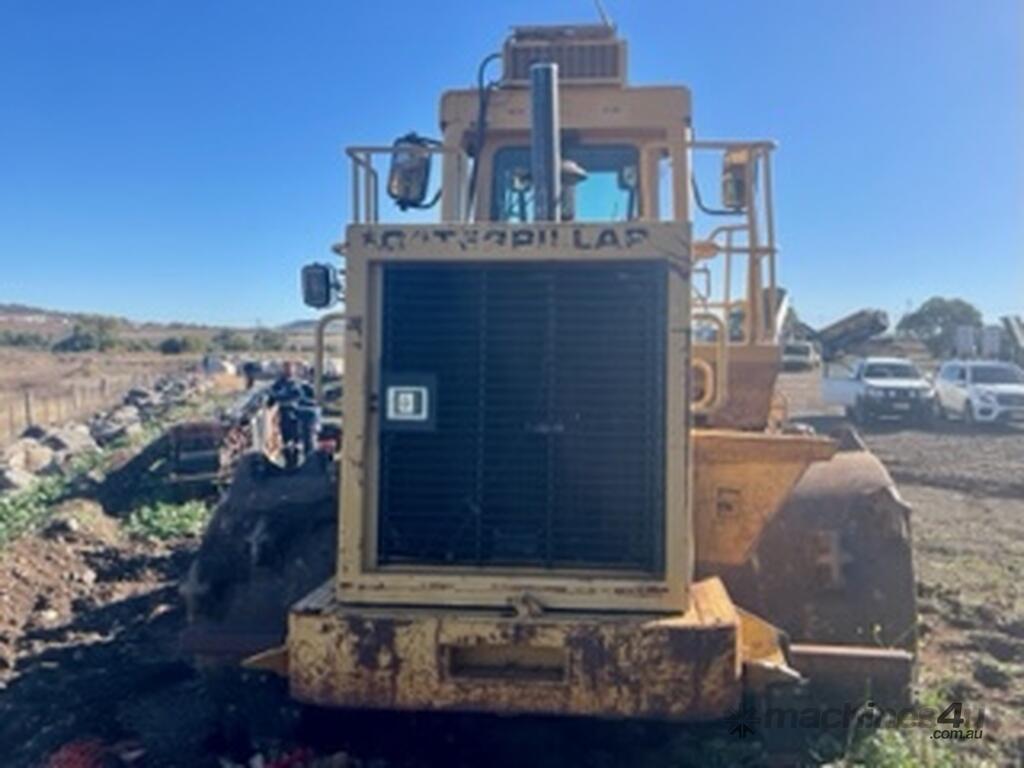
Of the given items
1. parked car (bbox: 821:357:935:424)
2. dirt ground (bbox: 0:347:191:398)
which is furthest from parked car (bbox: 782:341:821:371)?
dirt ground (bbox: 0:347:191:398)

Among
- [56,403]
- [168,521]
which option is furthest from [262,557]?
[56,403]

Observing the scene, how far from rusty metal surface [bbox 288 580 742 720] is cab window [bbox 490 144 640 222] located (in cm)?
259

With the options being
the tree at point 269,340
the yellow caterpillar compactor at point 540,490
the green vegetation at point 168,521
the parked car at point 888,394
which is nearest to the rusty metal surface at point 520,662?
the yellow caterpillar compactor at point 540,490

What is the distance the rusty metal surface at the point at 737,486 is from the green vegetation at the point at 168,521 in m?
7.77

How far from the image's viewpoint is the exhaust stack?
4594 millimetres

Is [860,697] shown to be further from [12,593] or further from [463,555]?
[12,593]

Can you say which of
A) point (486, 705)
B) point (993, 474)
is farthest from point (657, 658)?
point (993, 474)

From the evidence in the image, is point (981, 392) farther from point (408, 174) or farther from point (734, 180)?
point (408, 174)

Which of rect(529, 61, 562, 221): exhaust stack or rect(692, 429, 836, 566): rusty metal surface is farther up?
rect(529, 61, 562, 221): exhaust stack

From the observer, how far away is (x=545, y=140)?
4.64 m

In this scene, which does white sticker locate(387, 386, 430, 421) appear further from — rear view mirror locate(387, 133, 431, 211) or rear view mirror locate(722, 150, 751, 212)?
rear view mirror locate(722, 150, 751, 212)

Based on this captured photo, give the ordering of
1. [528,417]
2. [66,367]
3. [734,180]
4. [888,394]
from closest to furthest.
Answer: [528,417]
[734,180]
[888,394]
[66,367]

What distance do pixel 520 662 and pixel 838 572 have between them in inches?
74.4

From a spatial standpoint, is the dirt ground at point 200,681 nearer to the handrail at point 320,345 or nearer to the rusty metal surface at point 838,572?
the rusty metal surface at point 838,572
